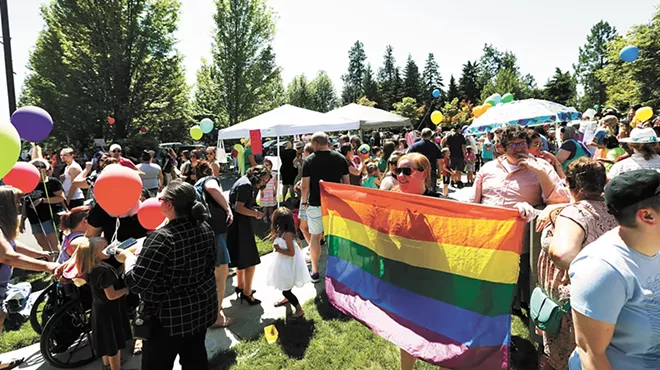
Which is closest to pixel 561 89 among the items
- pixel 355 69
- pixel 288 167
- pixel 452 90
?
pixel 452 90

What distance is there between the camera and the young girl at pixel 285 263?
13.5ft

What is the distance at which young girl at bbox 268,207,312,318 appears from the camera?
13.5ft

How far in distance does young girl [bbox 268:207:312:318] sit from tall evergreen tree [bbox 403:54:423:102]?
5770cm

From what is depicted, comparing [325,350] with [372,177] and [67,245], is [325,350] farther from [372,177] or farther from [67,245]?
[372,177]

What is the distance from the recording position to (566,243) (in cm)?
199

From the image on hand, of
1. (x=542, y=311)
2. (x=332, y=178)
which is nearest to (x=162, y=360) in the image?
(x=542, y=311)

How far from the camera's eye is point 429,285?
2572mm

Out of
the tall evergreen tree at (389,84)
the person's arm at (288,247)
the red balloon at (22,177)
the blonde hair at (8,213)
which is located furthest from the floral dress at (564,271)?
the tall evergreen tree at (389,84)

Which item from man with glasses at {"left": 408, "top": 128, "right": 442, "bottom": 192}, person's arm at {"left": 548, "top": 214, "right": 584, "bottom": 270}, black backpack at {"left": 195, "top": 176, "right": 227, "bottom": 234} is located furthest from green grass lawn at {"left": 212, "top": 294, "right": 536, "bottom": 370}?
man with glasses at {"left": 408, "top": 128, "right": 442, "bottom": 192}

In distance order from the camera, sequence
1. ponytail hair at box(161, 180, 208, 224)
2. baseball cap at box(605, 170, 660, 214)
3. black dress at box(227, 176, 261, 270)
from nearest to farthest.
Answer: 1. baseball cap at box(605, 170, 660, 214)
2. ponytail hair at box(161, 180, 208, 224)
3. black dress at box(227, 176, 261, 270)

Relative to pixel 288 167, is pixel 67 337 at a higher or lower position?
lower

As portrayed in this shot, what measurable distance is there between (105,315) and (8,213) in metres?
1.22

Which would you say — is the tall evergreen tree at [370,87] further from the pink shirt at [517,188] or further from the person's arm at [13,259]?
the person's arm at [13,259]

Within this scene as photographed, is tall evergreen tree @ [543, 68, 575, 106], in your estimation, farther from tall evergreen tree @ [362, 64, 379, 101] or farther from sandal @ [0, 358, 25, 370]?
sandal @ [0, 358, 25, 370]
